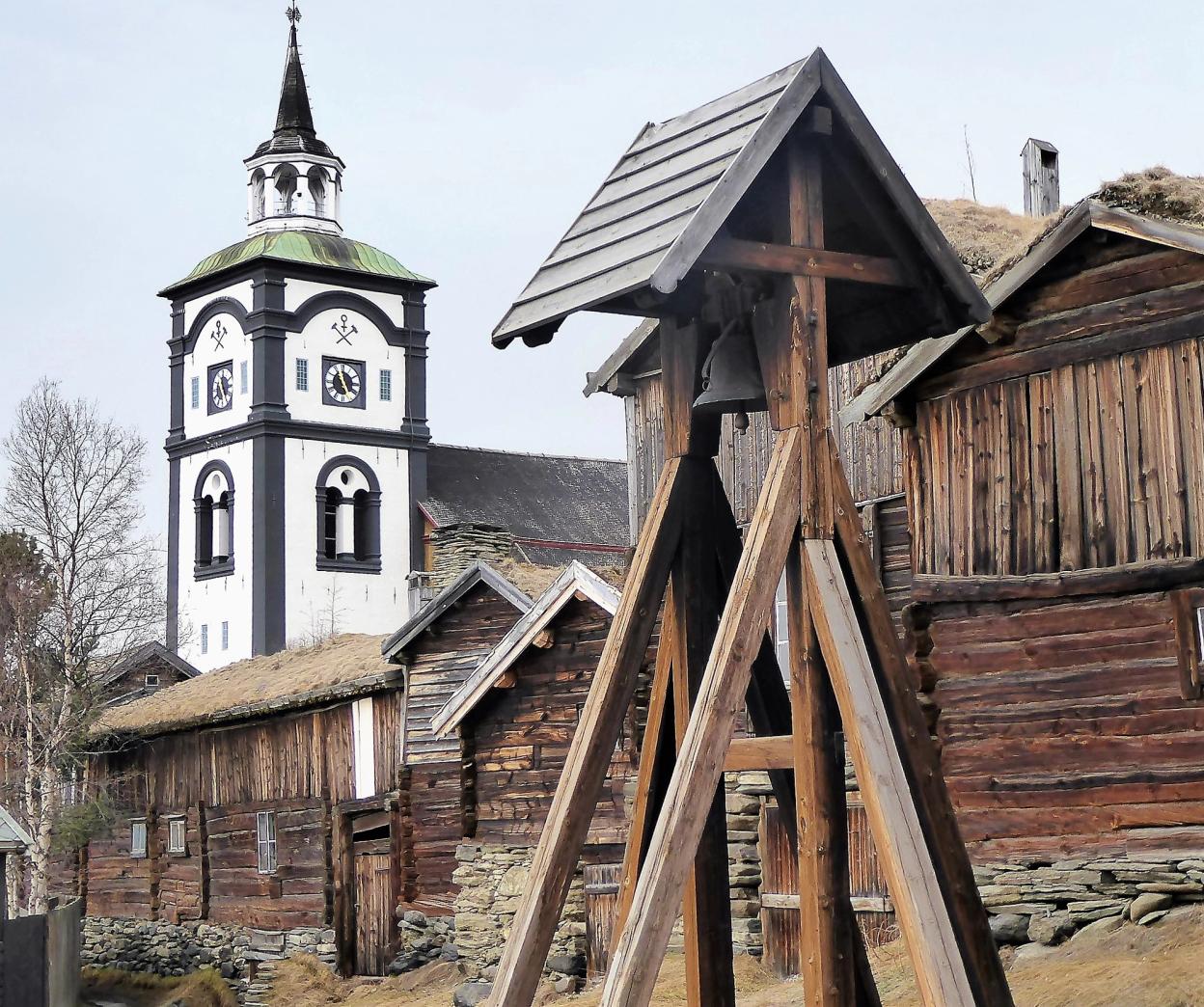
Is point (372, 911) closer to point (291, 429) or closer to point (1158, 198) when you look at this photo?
point (1158, 198)

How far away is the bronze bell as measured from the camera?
7215mm

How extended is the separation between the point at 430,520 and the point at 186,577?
8861 millimetres

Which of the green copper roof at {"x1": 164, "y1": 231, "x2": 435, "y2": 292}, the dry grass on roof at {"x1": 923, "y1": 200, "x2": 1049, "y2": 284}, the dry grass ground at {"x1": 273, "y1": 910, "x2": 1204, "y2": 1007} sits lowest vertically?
the dry grass ground at {"x1": 273, "y1": 910, "x2": 1204, "y2": 1007}

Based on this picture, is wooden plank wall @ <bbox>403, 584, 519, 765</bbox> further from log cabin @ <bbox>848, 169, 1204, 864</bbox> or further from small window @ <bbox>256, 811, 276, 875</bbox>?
log cabin @ <bbox>848, 169, 1204, 864</bbox>

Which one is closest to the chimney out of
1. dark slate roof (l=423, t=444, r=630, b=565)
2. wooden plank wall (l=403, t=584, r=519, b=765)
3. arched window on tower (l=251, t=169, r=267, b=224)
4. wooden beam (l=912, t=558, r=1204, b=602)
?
wooden beam (l=912, t=558, r=1204, b=602)

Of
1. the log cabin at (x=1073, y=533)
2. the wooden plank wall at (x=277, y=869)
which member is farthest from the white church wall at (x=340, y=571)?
the log cabin at (x=1073, y=533)

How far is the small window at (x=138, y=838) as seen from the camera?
34.9 metres

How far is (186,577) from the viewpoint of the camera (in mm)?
61875

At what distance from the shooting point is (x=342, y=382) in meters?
61.0

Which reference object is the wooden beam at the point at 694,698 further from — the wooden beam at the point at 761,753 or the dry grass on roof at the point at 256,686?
the dry grass on roof at the point at 256,686

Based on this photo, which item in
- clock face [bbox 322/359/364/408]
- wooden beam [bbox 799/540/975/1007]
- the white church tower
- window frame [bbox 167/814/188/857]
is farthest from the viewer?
clock face [bbox 322/359/364/408]

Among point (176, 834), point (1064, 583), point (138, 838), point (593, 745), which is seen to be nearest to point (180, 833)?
point (176, 834)

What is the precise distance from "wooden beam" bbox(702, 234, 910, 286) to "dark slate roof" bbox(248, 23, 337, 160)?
5895 cm

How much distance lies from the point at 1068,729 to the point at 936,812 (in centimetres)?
814
